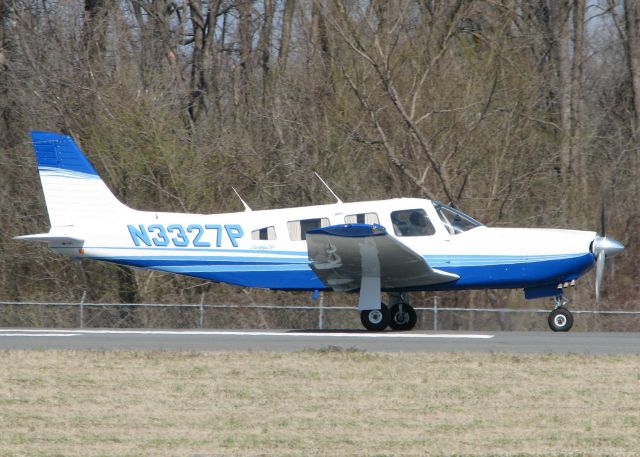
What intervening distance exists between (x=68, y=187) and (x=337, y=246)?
4.97 metres

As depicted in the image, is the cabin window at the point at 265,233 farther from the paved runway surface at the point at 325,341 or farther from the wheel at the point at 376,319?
the wheel at the point at 376,319

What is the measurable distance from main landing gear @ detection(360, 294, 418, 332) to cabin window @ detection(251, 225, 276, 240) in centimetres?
187

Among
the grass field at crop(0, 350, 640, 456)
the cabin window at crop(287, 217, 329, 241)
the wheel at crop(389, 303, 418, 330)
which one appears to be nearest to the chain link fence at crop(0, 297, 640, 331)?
the wheel at crop(389, 303, 418, 330)

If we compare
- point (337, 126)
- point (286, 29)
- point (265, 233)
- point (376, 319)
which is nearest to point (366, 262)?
point (376, 319)

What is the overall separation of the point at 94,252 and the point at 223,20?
13501mm

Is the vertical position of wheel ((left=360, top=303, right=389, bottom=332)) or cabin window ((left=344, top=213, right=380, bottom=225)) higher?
cabin window ((left=344, top=213, right=380, bottom=225))

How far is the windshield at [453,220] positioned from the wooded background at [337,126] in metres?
3.44

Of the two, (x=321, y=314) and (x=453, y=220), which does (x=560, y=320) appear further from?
(x=321, y=314)

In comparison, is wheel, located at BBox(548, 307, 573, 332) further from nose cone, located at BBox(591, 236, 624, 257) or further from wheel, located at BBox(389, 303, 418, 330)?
wheel, located at BBox(389, 303, 418, 330)

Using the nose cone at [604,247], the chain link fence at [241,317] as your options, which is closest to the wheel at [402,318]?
the chain link fence at [241,317]

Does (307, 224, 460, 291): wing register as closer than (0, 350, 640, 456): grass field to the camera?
No

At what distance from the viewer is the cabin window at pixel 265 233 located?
16.5 meters

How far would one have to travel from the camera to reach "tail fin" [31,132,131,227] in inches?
680

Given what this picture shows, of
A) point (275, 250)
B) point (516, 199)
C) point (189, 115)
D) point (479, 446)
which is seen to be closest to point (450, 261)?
point (275, 250)
